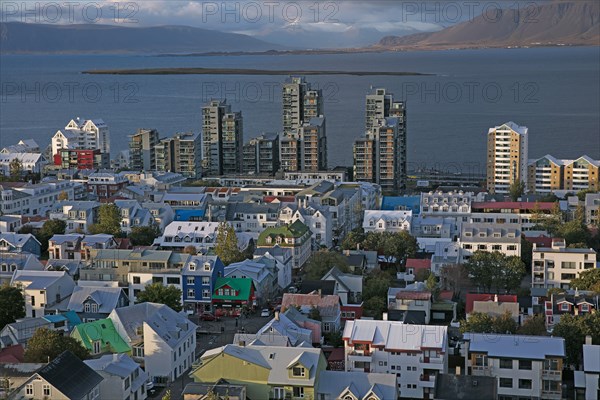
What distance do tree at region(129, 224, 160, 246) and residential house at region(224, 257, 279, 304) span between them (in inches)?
121

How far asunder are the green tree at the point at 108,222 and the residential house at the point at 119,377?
685cm

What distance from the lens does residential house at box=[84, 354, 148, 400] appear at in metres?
8.32

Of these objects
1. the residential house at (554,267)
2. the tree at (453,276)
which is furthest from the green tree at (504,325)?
the residential house at (554,267)

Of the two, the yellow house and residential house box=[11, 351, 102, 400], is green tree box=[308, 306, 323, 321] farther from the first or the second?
residential house box=[11, 351, 102, 400]

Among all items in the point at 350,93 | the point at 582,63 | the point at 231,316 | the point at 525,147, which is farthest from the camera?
the point at 582,63

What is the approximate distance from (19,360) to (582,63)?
8669 cm

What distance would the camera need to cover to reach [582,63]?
8881 cm

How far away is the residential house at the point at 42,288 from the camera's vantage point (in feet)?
38.0

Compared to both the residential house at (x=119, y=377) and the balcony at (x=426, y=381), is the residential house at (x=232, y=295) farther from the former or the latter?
the balcony at (x=426, y=381)

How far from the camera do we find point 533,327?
975 centimetres

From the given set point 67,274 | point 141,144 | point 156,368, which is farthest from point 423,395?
point 141,144

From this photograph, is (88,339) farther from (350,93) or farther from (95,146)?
(350,93)

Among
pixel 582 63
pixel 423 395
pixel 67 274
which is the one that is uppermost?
pixel 582 63

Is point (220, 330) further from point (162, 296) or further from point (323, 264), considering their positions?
point (323, 264)
